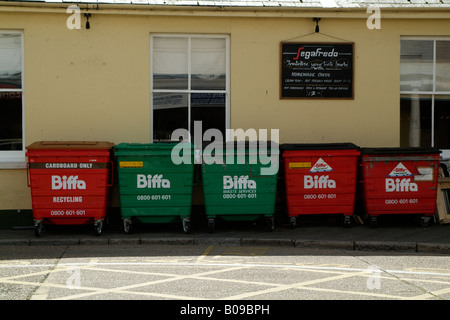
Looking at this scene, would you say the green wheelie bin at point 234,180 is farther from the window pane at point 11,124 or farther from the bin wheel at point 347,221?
the window pane at point 11,124

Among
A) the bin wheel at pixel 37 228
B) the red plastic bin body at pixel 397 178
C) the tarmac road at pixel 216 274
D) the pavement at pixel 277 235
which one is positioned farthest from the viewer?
the red plastic bin body at pixel 397 178

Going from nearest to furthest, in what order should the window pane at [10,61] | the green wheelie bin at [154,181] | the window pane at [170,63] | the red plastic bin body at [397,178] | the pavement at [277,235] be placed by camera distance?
the pavement at [277,235] → the green wheelie bin at [154,181] → the red plastic bin body at [397,178] → the window pane at [10,61] → the window pane at [170,63]

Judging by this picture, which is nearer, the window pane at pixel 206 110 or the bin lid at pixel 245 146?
the bin lid at pixel 245 146

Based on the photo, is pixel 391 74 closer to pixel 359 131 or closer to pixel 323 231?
pixel 359 131

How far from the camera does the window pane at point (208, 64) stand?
35.4 feet

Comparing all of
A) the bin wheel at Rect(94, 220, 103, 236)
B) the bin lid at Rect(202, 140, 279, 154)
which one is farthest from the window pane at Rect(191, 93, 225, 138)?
the bin wheel at Rect(94, 220, 103, 236)

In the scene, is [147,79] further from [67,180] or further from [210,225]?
[210,225]

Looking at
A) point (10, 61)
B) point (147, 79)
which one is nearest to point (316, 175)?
point (147, 79)

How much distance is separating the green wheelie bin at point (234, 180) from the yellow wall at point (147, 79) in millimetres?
1150

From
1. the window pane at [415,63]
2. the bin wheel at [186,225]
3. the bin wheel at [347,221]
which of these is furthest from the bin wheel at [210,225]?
Answer: the window pane at [415,63]

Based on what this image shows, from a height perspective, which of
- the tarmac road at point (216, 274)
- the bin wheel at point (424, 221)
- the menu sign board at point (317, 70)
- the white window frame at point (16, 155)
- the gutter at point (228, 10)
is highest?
the gutter at point (228, 10)

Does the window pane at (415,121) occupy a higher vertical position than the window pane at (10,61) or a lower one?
lower

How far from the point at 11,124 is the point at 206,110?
10.9 feet

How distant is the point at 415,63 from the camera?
11164 mm
